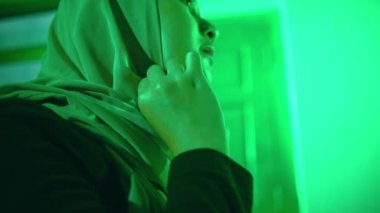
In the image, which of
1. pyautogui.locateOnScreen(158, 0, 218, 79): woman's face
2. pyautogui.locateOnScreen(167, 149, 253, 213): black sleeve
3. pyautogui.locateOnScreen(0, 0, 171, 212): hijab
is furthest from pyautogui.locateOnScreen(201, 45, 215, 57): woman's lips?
pyautogui.locateOnScreen(167, 149, 253, 213): black sleeve

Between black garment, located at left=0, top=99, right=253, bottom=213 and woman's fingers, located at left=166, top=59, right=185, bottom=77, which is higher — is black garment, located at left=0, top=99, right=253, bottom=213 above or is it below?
below

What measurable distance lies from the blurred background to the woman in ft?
1.52

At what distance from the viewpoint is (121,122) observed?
0.82 m

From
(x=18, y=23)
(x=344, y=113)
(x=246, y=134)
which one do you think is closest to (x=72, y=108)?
(x=246, y=134)

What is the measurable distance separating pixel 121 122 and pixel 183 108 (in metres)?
0.11

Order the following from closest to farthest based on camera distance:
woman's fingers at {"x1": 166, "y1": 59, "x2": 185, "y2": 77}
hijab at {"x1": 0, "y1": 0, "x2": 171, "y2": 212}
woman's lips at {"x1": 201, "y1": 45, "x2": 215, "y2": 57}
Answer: hijab at {"x1": 0, "y1": 0, "x2": 171, "y2": 212}
woman's fingers at {"x1": 166, "y1": 59, "x2": 185, "y2": 77}
woman's lips at {"x1": 201, "y1": 45, "x2": 215, "y2": 57}

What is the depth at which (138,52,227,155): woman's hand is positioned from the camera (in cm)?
76

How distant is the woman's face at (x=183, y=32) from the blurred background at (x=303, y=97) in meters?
0.46

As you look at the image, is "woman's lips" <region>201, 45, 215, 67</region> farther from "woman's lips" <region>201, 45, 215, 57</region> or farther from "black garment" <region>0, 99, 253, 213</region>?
"black garment" <region>0, 99, 253, 213</region>

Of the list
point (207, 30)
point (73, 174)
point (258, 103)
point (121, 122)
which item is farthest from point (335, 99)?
point (73, 174)

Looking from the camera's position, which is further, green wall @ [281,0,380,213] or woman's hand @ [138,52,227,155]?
green wall @ [281,0,380,213]

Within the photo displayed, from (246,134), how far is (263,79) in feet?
0.62

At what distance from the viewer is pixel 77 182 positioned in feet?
1.96

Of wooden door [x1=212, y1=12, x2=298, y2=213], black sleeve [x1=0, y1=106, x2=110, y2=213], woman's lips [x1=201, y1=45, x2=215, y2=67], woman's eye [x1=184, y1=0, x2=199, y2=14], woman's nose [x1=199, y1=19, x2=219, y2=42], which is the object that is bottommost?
wooden door [x1=212, y1=12, x2=298, y2=213]
